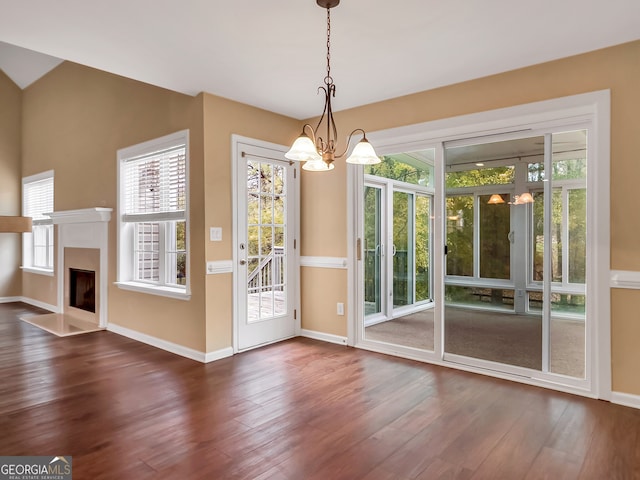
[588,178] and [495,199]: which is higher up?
[588,178]

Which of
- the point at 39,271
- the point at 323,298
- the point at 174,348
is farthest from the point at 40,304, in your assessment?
the point at 323,298

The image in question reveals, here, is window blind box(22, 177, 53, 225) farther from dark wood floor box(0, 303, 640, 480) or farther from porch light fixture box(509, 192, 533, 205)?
porch light fixture box(509, 192, 533, 205)

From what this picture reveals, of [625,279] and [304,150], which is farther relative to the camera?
[625,279]

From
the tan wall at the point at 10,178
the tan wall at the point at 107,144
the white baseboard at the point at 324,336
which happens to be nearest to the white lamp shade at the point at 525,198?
the white baseboard at the point at 324,336

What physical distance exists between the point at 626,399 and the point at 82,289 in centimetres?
640

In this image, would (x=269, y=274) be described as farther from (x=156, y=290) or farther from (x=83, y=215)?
(x=83, y=215)

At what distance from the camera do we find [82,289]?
5785 mm

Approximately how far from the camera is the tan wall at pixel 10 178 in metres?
7.32

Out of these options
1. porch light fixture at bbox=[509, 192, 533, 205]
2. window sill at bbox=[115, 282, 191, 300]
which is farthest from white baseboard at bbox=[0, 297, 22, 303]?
porch light fixture at bbox=[509, 192, 533, 205]

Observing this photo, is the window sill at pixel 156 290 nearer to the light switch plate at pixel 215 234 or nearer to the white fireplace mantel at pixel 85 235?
the white fireplace mantel at pixel 85 235

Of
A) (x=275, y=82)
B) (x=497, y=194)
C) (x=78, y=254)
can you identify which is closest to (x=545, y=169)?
(x=497, y=194)

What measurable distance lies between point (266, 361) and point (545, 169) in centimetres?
305

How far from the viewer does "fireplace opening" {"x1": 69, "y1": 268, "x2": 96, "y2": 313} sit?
5543 mm

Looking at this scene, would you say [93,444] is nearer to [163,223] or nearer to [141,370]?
[141,370]
